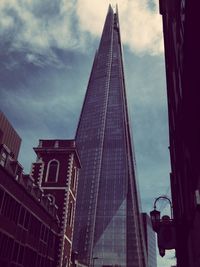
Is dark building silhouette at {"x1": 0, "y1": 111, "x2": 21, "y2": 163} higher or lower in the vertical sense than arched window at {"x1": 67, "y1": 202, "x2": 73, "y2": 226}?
higher

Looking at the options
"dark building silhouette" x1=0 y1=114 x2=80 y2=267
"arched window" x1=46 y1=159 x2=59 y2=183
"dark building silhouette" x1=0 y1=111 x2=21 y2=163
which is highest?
"dark building silhouette" x1=0 y1=111 x2=21 y2=163

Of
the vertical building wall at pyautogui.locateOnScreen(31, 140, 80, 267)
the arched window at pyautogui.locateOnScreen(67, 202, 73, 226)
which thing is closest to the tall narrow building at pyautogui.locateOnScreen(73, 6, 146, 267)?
the arched window at pyautogui.locateOnScreen(67, 202, 73, 226)

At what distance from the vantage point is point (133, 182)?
584ft

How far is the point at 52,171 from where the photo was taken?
52.8m

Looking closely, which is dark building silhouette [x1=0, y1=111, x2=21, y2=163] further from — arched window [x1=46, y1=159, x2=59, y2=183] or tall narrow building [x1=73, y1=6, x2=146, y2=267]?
tall narrow building [x1=73, y1=6, x2=146, y2=267]

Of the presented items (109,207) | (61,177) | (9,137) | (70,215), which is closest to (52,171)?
(61,177)

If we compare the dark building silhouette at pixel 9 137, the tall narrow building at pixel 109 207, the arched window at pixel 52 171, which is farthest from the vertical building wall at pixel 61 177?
the tall narrow building at pixel 109 207

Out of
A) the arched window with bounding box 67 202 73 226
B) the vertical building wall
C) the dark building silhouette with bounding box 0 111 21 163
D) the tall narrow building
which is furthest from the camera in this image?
the tall narrow building

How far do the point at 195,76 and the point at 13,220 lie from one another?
84.6 feet

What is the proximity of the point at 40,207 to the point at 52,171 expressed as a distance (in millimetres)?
14041

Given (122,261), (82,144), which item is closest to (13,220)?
(122,261)

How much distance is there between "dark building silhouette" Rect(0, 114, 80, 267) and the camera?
1157 inches

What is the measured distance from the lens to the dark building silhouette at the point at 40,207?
29.4 meters

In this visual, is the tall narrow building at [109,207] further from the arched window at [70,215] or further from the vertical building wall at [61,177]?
the vertical building wall at [61,177]
